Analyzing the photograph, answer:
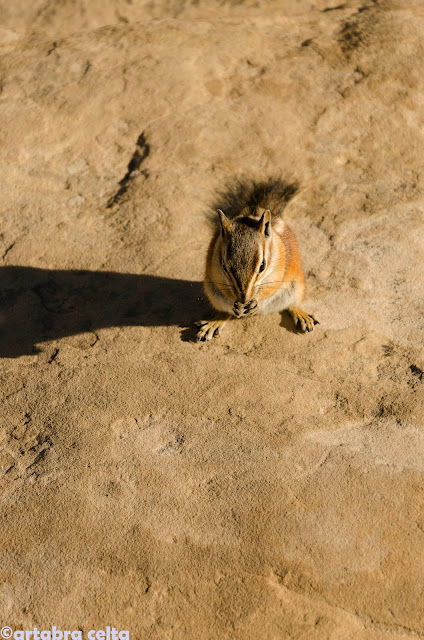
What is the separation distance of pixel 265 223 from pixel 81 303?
5.38 ft

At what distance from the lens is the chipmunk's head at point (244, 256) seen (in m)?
4.27

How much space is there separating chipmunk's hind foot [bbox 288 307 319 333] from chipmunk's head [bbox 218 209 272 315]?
0.49 metres

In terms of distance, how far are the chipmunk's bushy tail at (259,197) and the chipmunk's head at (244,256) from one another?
0.60 metres

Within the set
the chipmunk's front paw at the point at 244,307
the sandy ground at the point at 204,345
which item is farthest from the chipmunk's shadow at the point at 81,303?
the chipmunk's front paw at the point at 244,307

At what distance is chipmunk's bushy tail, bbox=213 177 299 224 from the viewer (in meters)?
5.13

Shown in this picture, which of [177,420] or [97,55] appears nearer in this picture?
[177,420]

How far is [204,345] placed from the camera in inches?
192

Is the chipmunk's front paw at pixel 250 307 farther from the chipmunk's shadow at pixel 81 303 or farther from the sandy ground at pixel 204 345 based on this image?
the chipmunk's shadow at pixel 81 303

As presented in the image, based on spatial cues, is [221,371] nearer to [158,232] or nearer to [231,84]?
[158,232]

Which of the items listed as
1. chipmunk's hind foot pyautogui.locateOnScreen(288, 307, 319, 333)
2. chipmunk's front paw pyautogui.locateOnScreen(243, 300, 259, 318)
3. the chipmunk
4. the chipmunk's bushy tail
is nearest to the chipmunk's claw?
the chipmunk

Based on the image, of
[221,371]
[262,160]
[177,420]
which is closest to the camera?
[177,420]

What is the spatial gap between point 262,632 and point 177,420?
1394 mm

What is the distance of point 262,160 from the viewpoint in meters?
6.43

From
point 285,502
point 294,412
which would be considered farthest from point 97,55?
point 285,502
